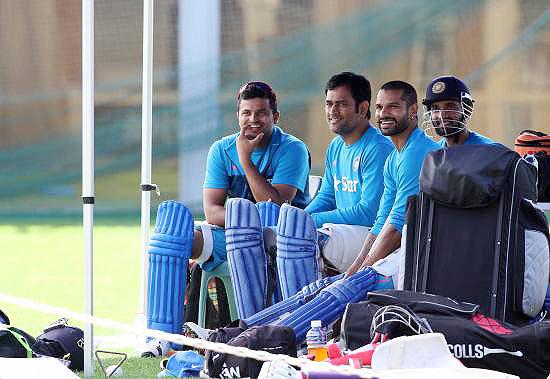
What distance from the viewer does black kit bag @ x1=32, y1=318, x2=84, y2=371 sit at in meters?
3.70

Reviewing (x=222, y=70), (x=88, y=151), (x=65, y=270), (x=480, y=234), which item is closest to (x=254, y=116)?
(x=88, y=151)

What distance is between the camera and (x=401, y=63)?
9172 millimetres

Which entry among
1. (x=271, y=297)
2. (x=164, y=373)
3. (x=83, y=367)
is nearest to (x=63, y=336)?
(x=83, y=367)

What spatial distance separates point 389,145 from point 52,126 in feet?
20.3

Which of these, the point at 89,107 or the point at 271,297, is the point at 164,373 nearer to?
the point at 271,297

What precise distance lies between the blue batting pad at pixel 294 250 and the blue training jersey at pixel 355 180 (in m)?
0.33

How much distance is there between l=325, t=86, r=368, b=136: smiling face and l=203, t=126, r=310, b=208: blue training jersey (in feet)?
0.66

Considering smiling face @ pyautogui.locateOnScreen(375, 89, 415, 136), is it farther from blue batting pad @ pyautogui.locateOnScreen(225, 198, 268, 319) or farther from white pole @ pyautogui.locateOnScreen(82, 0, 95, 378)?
white pole @ pyautogui.locateOnScreen(82, 0, 95, 378)

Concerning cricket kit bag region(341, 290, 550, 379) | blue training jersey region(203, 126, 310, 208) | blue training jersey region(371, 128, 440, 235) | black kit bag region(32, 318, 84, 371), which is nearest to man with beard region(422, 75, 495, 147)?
blue training jersey region(371, 128, 440, 235)

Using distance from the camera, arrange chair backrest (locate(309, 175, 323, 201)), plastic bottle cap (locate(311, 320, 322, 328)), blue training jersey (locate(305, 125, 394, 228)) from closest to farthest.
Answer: plastic bottle cap (locate(311, 320, 322, 328)) → blue training jersey (locate(305, 125, 394, 228)) → chair backrest (locate(309, 175, 323, 201))

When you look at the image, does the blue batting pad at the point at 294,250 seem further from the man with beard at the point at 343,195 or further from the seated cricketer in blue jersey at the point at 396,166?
the seated cricketer in blue jersey at the point at 396,166

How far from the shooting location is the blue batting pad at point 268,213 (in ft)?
13.6

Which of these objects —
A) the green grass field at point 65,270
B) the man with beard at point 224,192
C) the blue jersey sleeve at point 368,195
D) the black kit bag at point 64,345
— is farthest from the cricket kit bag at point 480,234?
the green grass field at point 65,270

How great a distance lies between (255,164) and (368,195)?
52 centimetres
